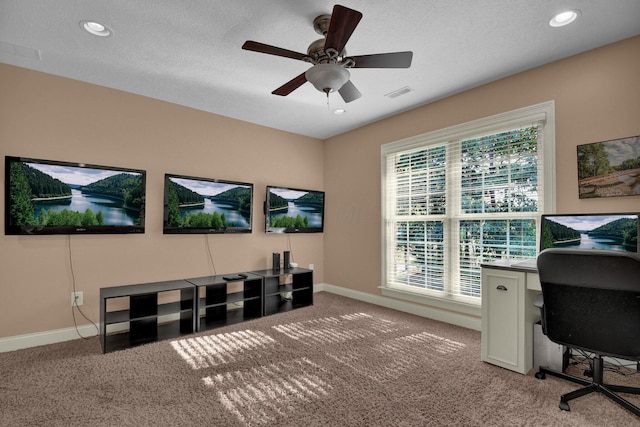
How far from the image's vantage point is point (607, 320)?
5.74 feet

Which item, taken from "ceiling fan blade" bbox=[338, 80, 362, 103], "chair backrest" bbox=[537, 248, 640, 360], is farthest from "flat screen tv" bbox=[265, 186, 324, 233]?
"chair backrest" bbox=[537, 248, 640, 360]

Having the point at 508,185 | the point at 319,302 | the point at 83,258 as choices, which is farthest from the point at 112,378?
the point at 508,185

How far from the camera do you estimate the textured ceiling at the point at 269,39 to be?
214cm

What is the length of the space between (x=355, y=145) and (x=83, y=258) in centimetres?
373

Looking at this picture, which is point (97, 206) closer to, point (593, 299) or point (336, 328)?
point (336, 328)

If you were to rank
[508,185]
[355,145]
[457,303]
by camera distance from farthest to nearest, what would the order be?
[355,145]
[457,303]
[508,185]

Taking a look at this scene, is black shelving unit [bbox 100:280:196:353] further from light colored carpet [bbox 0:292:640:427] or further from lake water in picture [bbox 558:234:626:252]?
lake water in picture [bbox 558:234:626:252]

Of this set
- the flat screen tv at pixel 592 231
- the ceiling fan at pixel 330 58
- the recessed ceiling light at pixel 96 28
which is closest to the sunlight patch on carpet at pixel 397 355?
the flat screen tv at pixel 592 231

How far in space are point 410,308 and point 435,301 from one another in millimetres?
392

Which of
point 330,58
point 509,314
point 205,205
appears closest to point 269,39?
point 330,58

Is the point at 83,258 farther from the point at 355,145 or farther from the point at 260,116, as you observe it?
the point at 355,145

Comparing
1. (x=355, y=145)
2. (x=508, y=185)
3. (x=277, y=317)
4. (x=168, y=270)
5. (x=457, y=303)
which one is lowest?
(x=277, y=317)

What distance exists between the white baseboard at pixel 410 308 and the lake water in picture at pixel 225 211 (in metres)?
1.77

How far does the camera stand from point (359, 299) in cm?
464
